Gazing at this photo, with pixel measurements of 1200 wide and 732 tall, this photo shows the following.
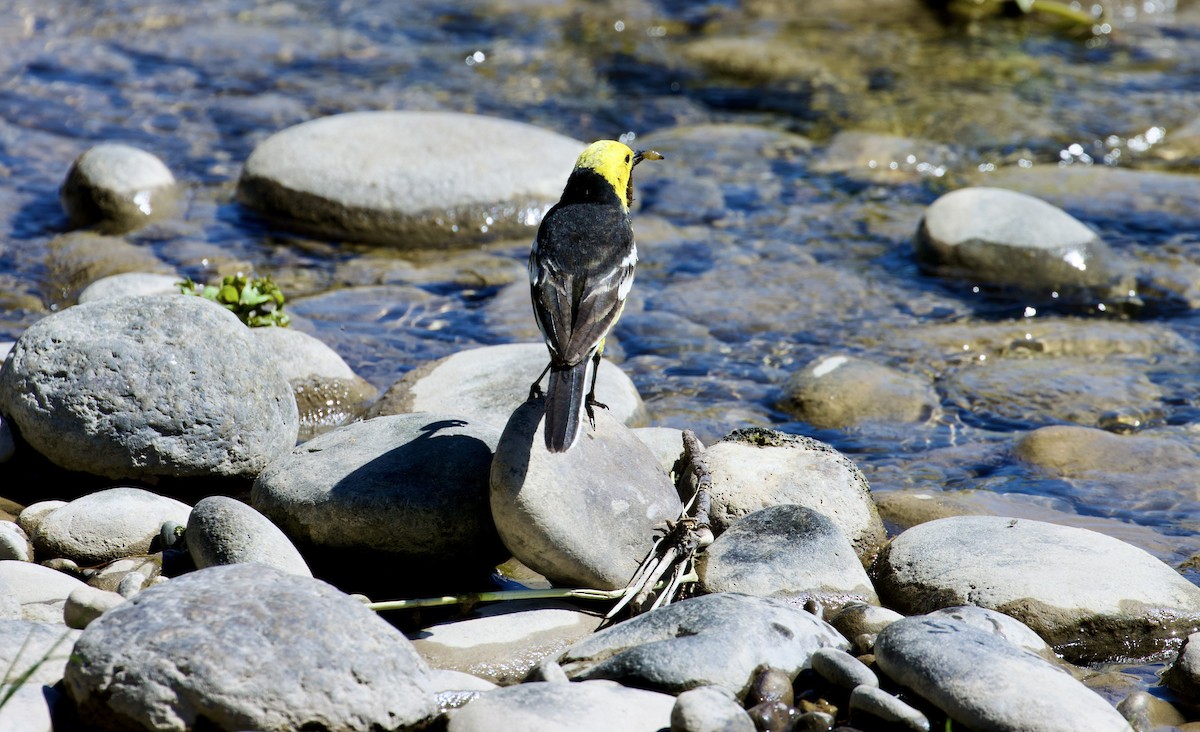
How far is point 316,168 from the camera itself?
413 inches

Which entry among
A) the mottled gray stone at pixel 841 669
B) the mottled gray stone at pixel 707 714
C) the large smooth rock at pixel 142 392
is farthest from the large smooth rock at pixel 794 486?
the large smooth rock at pixel 142 392

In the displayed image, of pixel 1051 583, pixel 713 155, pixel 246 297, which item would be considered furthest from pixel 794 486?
pixel 713 155

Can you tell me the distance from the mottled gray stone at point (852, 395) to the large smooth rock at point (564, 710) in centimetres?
358

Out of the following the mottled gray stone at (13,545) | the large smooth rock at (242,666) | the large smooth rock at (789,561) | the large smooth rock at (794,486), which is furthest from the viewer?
the large smooth rock at (794,486)

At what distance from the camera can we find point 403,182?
34.1 feet

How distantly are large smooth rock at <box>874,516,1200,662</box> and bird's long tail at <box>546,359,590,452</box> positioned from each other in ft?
5.55

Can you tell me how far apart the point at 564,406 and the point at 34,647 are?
198 centimetres

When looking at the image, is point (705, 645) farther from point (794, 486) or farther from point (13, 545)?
point (13, 545)

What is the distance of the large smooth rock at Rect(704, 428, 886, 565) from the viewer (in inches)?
230

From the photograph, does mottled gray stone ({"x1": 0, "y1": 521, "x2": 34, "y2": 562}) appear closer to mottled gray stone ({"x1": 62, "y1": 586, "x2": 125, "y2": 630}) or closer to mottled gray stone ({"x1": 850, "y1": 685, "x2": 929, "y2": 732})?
mottled gray stone ({"x1": 62, "y1": 586, "x2": 125, "y2": 630})

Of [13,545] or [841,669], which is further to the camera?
[13,545]

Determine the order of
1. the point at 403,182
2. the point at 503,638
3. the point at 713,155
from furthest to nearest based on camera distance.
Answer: the point at 713,155 < the point at 403,182 < the point at 503,638

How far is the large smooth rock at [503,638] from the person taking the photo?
188 inches

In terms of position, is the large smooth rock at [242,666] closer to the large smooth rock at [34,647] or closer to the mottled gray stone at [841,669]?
the large smooth rock at [34,647]
